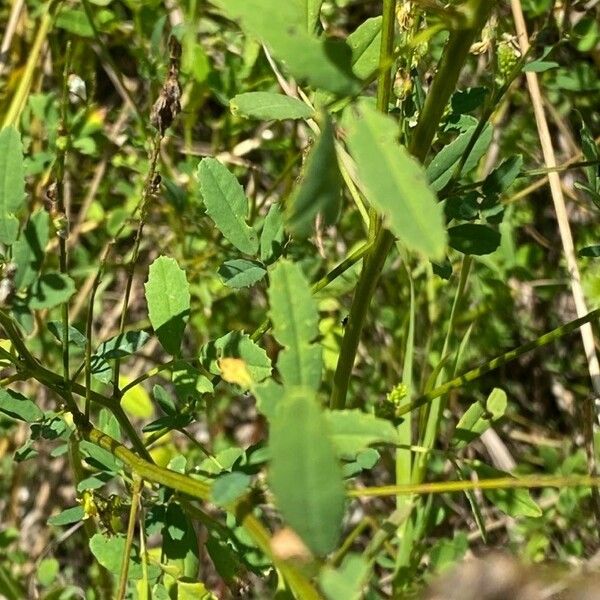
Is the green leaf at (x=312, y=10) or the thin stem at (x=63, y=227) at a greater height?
the green leaf at (x=312, y=10)

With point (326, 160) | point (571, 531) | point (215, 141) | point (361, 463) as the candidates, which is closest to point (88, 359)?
point (361, 463)

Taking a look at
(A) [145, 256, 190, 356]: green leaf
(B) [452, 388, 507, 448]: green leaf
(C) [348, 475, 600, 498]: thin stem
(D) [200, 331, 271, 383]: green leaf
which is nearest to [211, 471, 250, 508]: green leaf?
(C) [348, 475, 600, 498]: thin stem

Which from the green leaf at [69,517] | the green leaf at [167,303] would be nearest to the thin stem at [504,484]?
the green leaf at [167,303]

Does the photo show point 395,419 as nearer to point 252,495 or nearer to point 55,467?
point 252,495

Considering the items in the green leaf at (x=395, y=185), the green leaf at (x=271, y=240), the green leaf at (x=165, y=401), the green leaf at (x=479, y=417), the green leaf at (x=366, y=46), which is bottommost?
the green leaf at (x=479, y=417)

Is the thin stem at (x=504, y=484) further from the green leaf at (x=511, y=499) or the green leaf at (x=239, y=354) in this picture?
the green leaf at (x=511, y=499)

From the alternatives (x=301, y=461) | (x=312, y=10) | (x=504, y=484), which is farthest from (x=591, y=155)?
(x=301, y=461)
